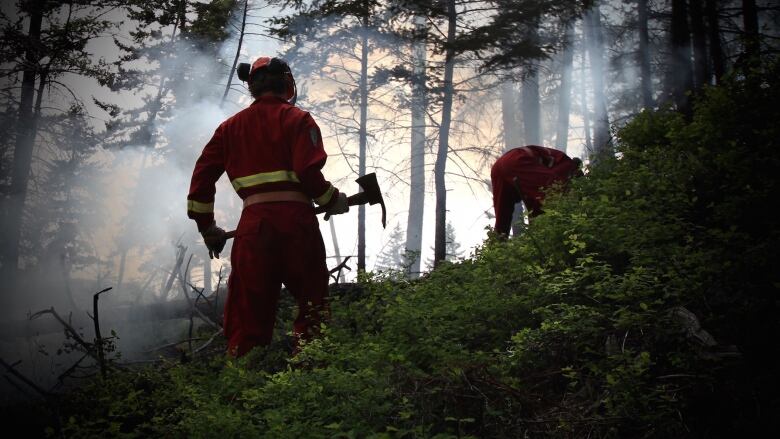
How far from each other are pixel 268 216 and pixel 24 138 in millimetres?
12616

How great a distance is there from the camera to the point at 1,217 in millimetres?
14039

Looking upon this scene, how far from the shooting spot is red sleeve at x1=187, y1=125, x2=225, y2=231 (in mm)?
4891

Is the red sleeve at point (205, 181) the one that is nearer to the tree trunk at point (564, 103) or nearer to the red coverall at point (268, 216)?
the red coverall at point (268, 216)

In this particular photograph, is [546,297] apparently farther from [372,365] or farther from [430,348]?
[372,365]

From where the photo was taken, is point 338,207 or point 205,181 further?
point 338,207

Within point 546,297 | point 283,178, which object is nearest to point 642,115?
point 546,297

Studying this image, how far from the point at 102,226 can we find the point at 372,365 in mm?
18975

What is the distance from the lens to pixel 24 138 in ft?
46.8

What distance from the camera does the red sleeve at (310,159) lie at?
4699mm

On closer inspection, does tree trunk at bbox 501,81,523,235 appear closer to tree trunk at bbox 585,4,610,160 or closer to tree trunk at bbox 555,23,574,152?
tree trunk at bbox 555,23,574,152

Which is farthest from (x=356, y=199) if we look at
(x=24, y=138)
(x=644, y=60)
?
(x=644, y=60)

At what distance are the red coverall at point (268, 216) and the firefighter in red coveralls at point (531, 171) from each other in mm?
4053

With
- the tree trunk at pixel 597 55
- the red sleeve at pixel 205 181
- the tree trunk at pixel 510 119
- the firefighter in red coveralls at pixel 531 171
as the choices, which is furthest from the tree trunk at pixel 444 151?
the tree trunk at pixel 597 55

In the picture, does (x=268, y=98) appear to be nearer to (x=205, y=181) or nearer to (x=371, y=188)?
(x=205, y=181)
